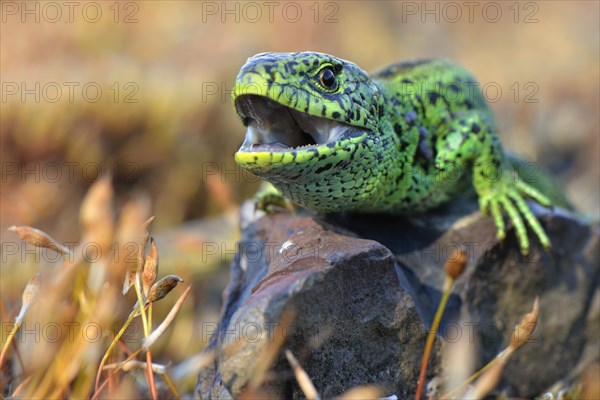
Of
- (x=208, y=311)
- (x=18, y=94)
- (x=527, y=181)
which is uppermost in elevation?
(x=527, y=181)

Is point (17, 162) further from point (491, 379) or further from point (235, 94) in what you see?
point (491, 379)

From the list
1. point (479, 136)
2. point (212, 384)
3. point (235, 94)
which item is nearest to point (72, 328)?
point (212, 384)

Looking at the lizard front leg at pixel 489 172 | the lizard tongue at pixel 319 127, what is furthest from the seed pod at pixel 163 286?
the lizard front leg at pixel 489 172

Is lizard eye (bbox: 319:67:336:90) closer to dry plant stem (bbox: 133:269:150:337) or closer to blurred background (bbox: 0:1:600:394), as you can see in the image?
dry plant stem (bbox: 133:269:150:337)

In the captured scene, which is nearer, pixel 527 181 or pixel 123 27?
pixel 527 181

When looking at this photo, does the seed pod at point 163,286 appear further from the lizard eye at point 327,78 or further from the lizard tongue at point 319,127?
the lizard eye at point 327,78

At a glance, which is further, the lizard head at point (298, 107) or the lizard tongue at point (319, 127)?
the lizard tongue at point (319, 127)
